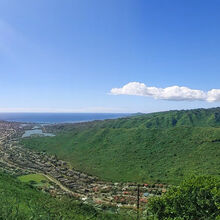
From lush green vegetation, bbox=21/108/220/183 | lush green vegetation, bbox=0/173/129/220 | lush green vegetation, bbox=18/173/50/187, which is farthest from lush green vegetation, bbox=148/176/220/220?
lush green vegetation, bbox=18/173/50/187

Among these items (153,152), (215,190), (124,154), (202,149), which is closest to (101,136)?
(124,154)

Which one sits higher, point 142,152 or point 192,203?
point 192,203

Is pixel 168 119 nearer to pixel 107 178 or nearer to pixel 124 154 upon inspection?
pixel 124 154

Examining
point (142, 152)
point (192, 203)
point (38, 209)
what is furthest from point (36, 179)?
point (192, 203)

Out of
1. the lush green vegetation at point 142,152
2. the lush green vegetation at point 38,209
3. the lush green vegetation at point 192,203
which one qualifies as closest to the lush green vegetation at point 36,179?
the lush green vegetation at point 142,152

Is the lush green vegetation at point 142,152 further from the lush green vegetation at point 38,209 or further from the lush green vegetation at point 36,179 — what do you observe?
the lush green vegetation at point 38,209

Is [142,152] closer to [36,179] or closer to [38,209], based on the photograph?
[36,179]

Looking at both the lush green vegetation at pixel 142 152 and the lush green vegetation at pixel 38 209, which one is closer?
the lush green vegetation at pixel 38 209
